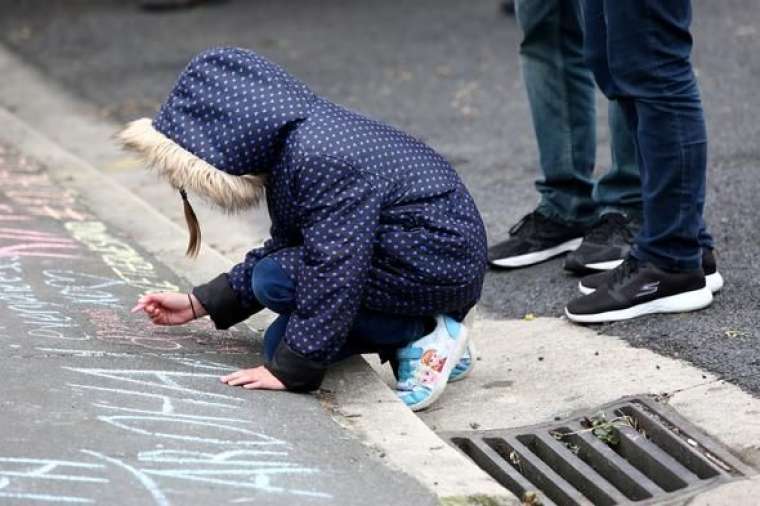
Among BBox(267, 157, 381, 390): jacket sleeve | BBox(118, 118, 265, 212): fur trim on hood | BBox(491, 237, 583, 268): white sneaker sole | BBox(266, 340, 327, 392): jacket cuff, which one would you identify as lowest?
BBox(491, 237, 583, 268): white sneaker sole

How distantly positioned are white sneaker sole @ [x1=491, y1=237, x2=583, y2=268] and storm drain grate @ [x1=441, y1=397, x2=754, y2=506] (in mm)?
1161

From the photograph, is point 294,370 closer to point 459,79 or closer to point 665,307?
point 665,307

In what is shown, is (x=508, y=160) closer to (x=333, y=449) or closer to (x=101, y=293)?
(x=101, y=293)

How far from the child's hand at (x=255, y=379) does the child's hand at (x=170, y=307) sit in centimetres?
32

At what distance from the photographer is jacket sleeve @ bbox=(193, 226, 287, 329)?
3.58 metres

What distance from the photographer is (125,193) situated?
568cm

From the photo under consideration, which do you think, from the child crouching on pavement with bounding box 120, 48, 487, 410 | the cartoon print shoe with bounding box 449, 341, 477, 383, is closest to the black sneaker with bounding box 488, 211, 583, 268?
the cartoon print shoe with bounding box 449, 341, 477, 383

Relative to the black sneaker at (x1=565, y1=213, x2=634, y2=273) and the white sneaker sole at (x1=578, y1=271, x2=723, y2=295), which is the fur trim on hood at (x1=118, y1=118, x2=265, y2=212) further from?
the black sneaker at (x1=565, y1=213, x2=634, y2=273)

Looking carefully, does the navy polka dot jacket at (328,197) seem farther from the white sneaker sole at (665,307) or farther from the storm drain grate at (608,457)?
the white sneaker sole at (665,307)

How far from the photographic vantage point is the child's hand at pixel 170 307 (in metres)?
3.62

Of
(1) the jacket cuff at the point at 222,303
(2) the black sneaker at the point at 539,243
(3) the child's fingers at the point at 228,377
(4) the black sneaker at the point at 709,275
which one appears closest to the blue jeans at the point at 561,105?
(2) the black sneaker at the point at 539,243

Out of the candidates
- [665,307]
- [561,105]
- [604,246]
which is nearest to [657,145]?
[665,307]

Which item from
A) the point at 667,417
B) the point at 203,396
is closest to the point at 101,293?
the point at 203,396

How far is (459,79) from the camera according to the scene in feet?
25.0
